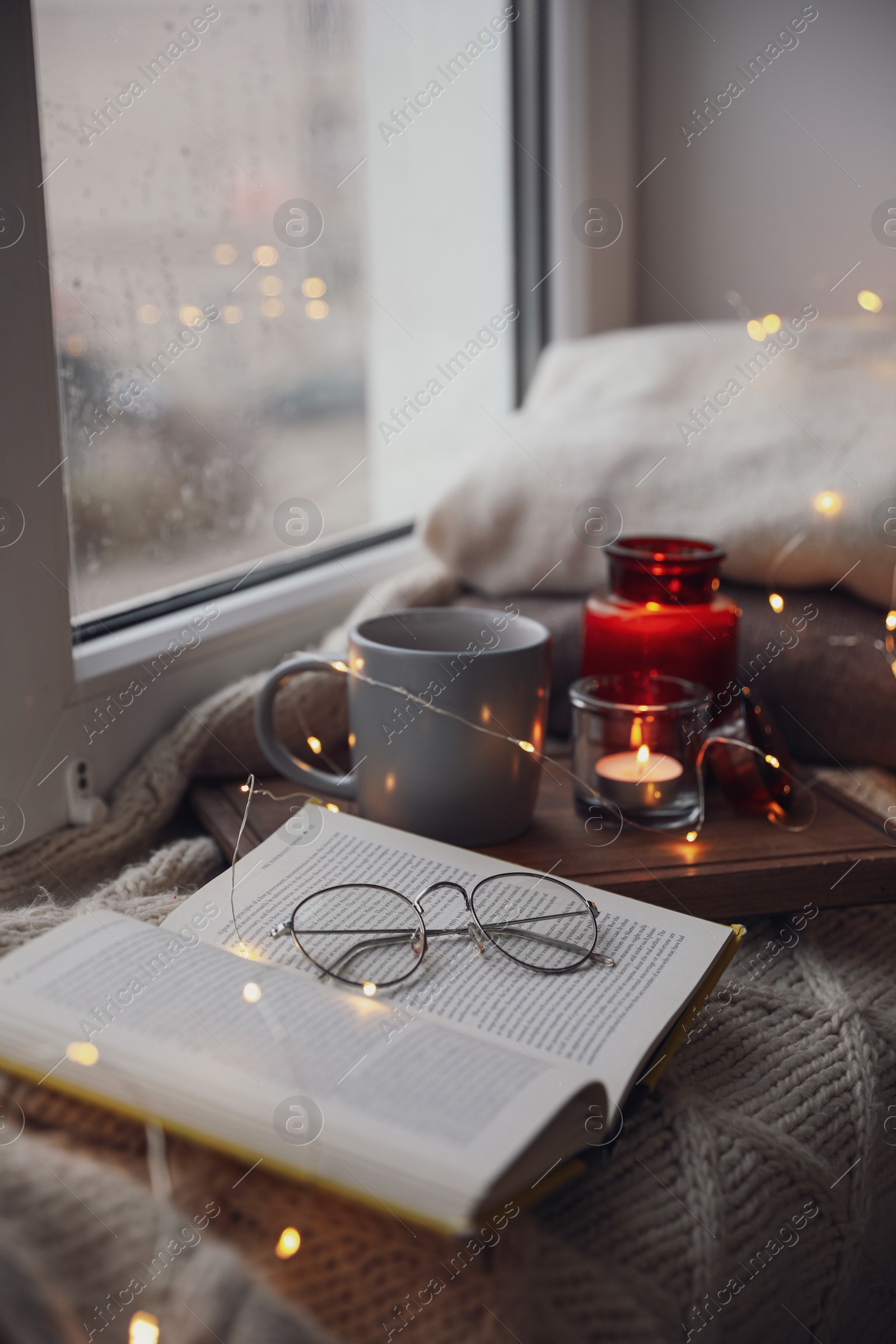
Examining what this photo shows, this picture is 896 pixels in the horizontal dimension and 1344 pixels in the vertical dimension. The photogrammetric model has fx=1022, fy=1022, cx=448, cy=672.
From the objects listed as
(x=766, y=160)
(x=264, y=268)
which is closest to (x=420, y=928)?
(x=264, y=268)

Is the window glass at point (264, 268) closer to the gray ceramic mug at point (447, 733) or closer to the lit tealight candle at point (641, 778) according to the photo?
the gray ceramic mug at point (447, 733)

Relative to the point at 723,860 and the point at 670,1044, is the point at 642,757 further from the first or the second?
the point at 670,1044

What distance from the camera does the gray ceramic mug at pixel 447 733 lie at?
61 centimetres

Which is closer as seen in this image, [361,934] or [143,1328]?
[143,1328]

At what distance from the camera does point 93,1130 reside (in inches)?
16.6

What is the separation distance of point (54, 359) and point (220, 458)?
294 mm

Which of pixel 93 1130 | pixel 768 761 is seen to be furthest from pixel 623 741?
pixel 93 1130

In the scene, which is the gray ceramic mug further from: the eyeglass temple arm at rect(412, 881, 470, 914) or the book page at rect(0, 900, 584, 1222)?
the book page at rect(0, 900, 584, 1222)

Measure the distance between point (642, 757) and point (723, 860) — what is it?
83 millimetres

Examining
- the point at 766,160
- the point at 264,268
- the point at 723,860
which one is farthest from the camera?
the point at 766,160

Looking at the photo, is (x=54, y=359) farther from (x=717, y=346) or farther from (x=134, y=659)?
(x=717, y=346)

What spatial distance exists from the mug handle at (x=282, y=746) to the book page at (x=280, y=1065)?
20cm

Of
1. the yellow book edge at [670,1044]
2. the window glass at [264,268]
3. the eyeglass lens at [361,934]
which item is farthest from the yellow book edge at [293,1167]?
the window glass at [264,268]

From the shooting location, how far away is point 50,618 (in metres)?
0.66
